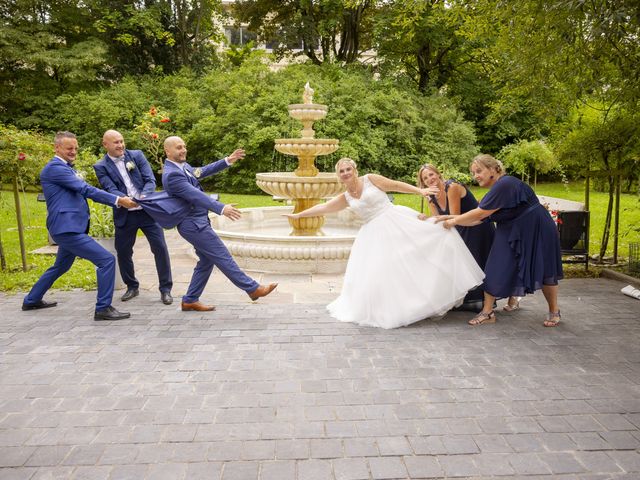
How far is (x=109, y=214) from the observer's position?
324 inches

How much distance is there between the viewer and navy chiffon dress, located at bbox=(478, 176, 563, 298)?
6.11 m

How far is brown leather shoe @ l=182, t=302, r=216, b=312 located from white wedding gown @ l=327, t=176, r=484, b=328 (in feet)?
5.25

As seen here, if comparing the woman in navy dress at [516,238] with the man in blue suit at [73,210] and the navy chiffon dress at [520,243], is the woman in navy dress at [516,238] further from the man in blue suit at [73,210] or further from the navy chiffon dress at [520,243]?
the man in blue suit at [73,210]

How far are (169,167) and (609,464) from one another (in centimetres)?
539

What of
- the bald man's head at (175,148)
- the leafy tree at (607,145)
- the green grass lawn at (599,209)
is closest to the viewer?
the bald man's head at (175,148)

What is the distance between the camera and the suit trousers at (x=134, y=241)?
24.2ft

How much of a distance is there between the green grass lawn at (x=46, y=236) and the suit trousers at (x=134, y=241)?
1.03 metres

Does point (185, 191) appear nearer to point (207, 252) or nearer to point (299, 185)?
point (207, 252)

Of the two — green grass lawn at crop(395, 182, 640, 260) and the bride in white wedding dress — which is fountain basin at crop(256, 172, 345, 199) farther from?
green grass lawn at crop(395, 182, 640, 260)

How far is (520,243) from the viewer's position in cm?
616

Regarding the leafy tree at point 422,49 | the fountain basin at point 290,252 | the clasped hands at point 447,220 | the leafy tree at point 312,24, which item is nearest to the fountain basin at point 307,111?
the fountain basin at point 290,252

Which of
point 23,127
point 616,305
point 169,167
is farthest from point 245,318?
point 23,127

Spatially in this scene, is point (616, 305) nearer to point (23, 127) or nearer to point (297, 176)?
point (297, 176)

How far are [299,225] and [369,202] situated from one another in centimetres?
474
